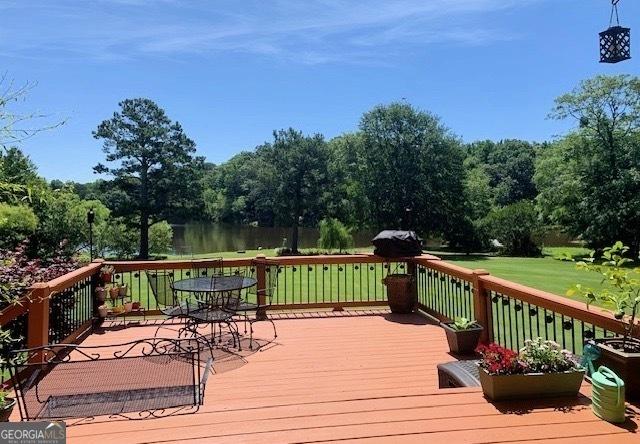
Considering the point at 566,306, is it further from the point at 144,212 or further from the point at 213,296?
the point at 144,212

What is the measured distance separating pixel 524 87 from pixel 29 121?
26.1 metres

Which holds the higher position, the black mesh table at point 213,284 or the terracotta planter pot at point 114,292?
the black mesh table at point 213,284

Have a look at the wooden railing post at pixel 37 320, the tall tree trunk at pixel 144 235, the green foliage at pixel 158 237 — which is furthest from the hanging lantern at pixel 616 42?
the green foliage at pixel 158 237

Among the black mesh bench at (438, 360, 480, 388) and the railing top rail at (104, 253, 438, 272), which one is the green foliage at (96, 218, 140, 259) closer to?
the railing top rail at (104, 253, 438, 272)

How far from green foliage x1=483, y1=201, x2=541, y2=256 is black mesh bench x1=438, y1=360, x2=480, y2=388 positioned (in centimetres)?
2115

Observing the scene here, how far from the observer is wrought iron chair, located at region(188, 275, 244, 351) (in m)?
4.81

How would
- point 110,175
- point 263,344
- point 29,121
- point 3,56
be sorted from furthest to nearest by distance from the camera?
point 110,175
point 263,344
point 3,56
point 29,121

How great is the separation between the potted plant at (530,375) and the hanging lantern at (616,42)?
3072 mm

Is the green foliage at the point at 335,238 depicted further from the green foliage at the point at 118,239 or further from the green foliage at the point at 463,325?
the green foliage at the point at 463,325

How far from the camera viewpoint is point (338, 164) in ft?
103

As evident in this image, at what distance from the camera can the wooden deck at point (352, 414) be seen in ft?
7.91

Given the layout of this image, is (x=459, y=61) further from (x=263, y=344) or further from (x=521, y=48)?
(x=263, y=344)

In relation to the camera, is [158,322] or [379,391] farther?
[158,322]

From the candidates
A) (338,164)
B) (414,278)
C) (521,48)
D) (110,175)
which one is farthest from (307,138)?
(414,278)
